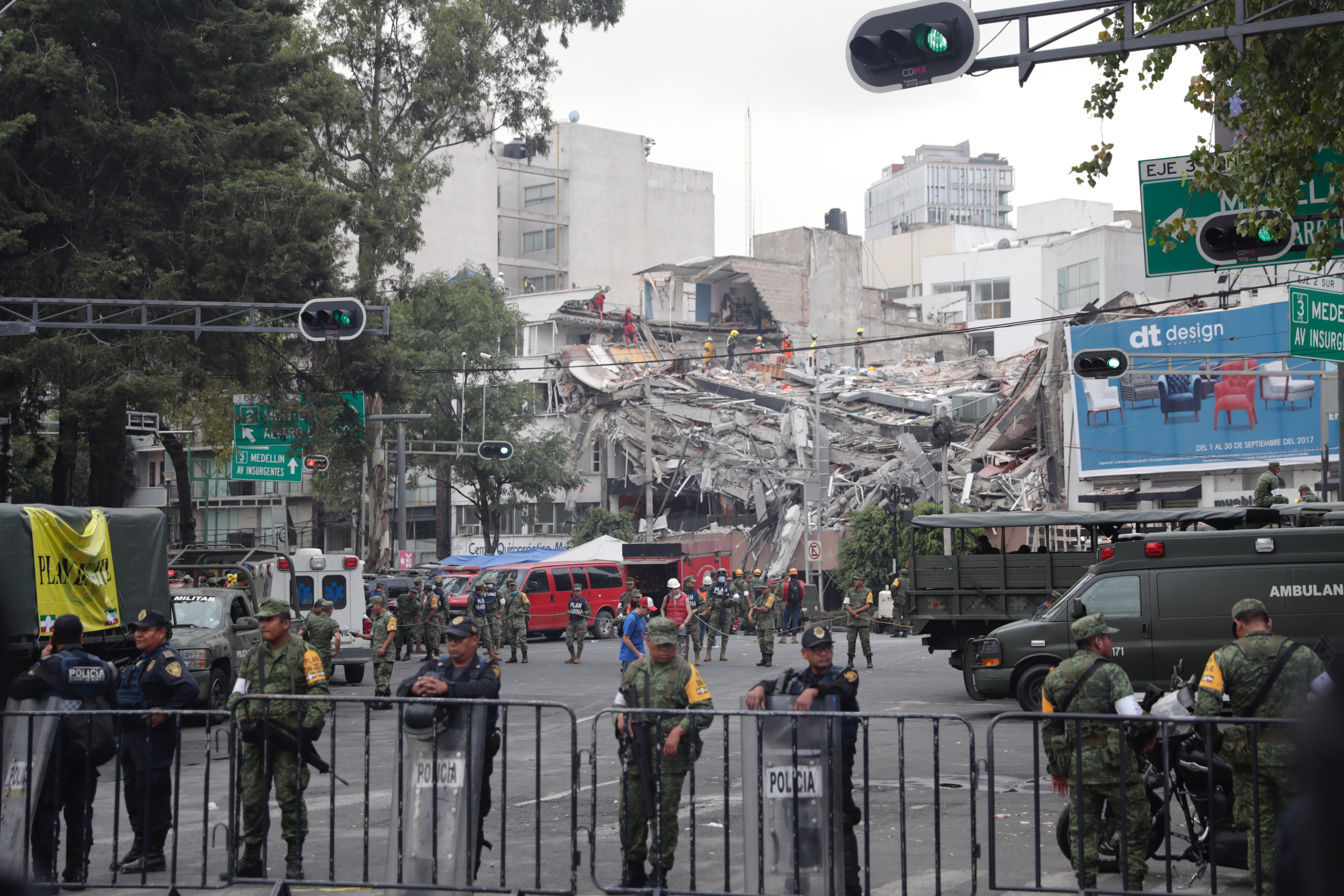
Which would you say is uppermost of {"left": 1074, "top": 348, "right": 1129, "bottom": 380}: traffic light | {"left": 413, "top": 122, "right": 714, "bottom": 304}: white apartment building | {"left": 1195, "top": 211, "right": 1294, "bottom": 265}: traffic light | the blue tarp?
{"left": 413, "top": 122, "right": 714, "bottom": 304}: white apartment building

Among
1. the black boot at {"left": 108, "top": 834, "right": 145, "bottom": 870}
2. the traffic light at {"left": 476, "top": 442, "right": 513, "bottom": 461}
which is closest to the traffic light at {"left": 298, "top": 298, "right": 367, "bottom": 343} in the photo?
the black boot at {"left": 108, "top": 834, "right": 145, "bottom": 870}

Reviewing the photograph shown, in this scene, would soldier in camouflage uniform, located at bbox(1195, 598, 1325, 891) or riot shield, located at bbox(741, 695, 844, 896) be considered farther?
soldier in camouflage uniform, located at bbox(1195, 598, 1325, 891)

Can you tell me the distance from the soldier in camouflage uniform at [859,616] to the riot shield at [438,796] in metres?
15.2

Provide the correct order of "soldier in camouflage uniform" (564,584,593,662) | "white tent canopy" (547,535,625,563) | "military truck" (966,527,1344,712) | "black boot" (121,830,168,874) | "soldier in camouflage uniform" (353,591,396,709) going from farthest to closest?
"white tent canopy" (547,535,625,563), "soldier in camouflage uniform" (564,584,593,662), "soldier in camouflage uniform" (353,591,396,709), "military truck" (966,527,1344,712), "black boot" (121,830,168,874)

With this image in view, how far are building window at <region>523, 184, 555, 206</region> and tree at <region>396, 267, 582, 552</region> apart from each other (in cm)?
2584

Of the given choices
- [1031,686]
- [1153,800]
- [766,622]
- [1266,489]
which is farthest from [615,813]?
[766,622]

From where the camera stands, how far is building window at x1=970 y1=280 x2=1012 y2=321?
66188mm

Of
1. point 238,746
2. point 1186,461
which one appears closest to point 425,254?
point 1186,461

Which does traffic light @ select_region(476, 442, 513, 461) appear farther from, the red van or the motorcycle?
the motorcycle

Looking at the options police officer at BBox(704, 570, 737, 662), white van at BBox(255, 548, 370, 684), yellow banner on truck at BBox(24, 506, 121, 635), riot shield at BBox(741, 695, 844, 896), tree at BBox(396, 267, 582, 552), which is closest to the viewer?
riot shield at BBox(741, 695, 844, 896)

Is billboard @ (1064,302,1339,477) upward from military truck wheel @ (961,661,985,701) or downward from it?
upward

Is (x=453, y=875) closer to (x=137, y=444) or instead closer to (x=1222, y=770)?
(x=1222, y=770)

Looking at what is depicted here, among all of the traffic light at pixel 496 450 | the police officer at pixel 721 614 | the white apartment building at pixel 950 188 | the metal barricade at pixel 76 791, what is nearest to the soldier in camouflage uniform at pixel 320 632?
the metal barricade at pixel 76 791

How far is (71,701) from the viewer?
25.3 feet
